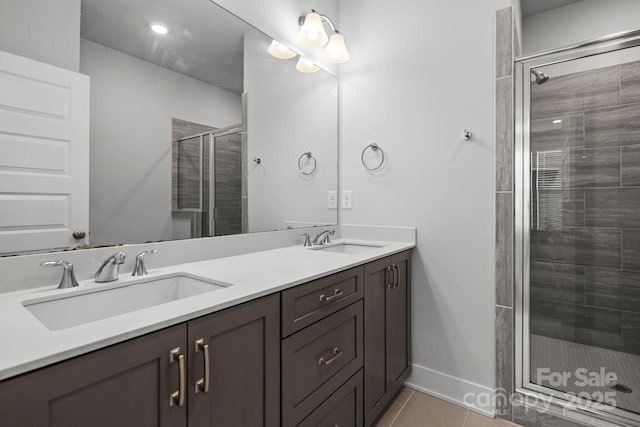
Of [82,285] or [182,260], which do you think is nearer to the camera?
[82,285]

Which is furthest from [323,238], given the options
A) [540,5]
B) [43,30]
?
[540,5]

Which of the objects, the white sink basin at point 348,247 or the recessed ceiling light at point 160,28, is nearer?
the recessed ceiling light at point 160,28

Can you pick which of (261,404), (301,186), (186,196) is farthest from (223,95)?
(261,404)

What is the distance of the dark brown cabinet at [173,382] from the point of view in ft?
1.73

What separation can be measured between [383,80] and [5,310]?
2.08 m

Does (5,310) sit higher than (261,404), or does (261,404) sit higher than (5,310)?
(5,310)

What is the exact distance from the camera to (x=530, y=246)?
1.63 m

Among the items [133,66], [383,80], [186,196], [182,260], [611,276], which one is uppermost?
[383,80]

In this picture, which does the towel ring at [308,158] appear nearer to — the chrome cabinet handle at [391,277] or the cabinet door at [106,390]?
the chrome cabinet handle at [391,277]

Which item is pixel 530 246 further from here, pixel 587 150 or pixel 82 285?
pixel 82 285

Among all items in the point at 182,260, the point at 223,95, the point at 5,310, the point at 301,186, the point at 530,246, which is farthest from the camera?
the point at 301,186

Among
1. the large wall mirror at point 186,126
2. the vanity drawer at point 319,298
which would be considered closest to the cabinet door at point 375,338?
the vanity drawer at point 319,298

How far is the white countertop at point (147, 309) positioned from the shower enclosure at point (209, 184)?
18cm

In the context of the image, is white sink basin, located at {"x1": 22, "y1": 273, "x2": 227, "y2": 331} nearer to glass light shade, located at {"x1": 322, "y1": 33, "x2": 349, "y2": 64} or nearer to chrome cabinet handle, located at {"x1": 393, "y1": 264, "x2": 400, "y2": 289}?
chrome cabinet handle, located at {"x1": 393, "y1": 264, "x2": 400, "y2": 289}
